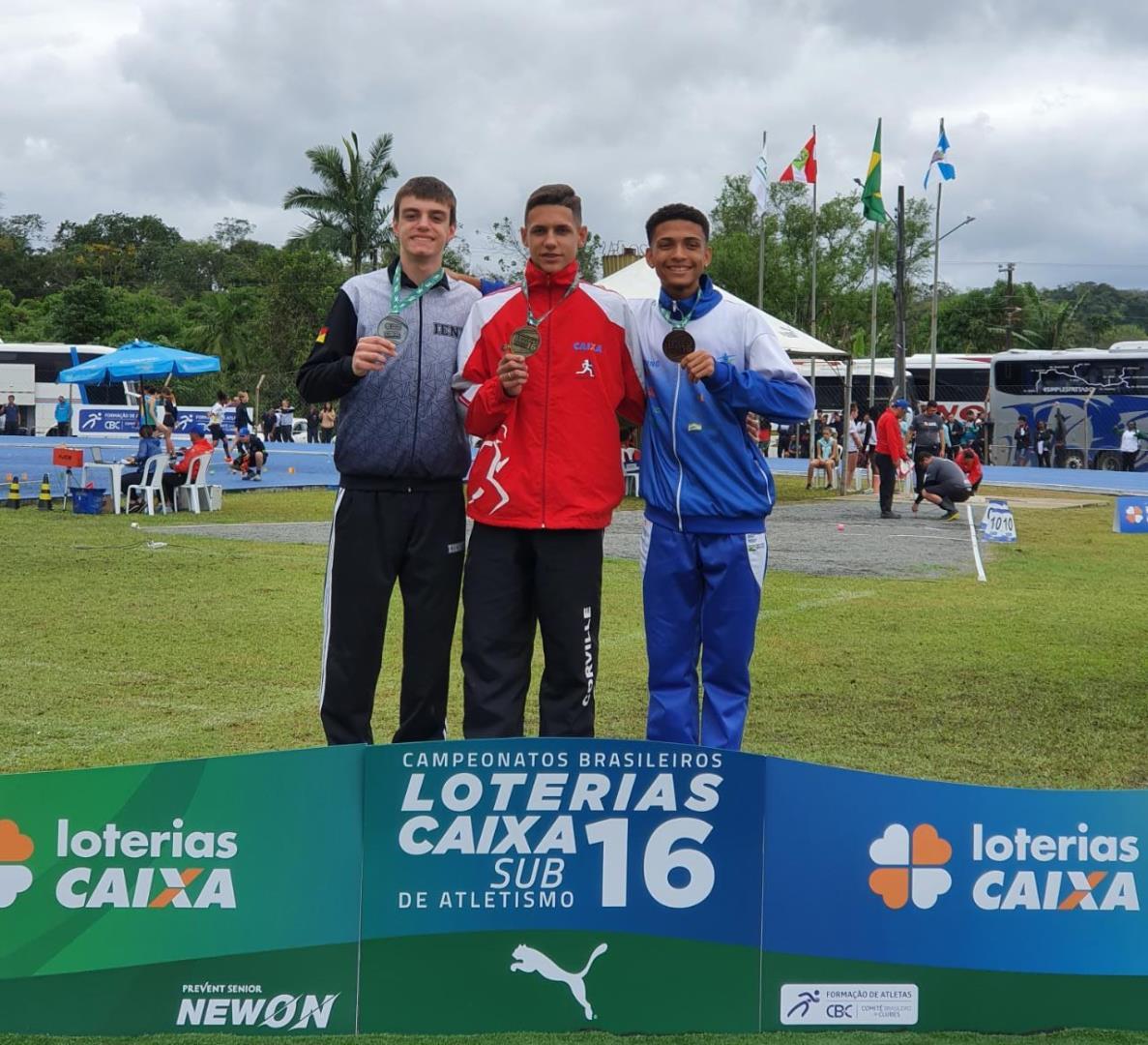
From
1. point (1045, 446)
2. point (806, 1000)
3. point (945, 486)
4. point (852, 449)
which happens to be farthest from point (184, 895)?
point (1045, 446)

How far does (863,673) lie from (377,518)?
489 cm

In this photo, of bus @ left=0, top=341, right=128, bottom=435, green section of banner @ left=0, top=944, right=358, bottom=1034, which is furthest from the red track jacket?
bus @ left=0, top=341, right=128, bottom=435

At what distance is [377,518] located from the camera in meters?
4.87

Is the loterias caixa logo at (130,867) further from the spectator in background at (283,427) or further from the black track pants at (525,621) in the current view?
the spectator in background at (283,427)

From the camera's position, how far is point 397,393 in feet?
15.8

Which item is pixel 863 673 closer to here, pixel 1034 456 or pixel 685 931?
pixel 685 931

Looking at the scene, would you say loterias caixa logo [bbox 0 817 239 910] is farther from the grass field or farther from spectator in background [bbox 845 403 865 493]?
spectator in background [bbox 845 403 865 493]

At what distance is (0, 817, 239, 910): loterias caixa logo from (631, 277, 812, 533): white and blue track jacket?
188 centimetres

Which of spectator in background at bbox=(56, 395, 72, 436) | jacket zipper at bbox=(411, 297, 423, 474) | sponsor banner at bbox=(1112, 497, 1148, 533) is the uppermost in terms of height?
jacket zipper at bbox=(411, 297, 423, 474)

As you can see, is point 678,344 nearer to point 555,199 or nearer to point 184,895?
point 555,199

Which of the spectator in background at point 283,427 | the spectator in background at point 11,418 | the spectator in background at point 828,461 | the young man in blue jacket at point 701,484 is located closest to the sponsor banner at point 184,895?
the young man in blue jacket at point 701,484

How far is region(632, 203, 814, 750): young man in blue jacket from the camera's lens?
474 cm

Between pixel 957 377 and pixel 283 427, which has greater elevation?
pixel 957 377

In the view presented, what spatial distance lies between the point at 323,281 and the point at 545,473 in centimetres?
5242
